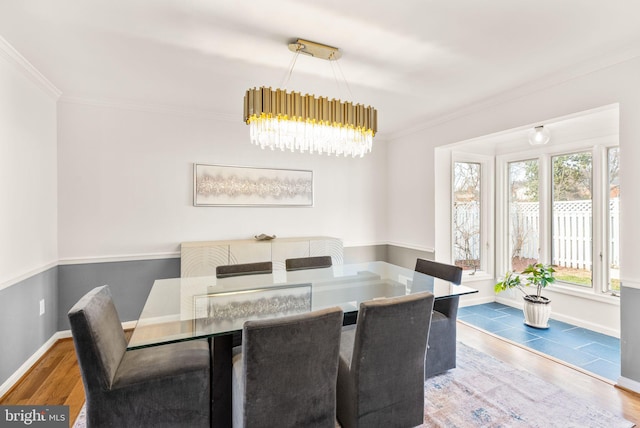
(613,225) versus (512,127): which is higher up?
(512,127)

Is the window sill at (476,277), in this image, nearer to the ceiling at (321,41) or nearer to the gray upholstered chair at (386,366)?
the ceiling at (321,41)

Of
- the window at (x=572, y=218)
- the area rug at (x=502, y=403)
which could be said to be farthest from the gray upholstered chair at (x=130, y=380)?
the window at (x=572, y=218)

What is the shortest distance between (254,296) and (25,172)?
7.21 ft

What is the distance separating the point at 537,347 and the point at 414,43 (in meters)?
3.01

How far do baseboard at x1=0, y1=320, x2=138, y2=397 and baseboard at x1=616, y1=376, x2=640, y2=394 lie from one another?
14.6ft

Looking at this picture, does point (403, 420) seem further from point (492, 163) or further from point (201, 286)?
point (492, 163)

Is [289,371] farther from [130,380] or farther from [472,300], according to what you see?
[472,300]

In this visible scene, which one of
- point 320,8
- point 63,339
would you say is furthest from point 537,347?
point 63,339

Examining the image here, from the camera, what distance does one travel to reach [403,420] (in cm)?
179

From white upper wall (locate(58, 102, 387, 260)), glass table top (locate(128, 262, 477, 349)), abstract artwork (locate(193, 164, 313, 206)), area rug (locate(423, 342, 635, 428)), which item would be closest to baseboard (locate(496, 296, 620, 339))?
area rug (locate(423, 342, 635, 428))

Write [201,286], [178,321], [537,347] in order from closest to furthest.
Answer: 1. [178,321]
2. [201,286]
3. [537,347]

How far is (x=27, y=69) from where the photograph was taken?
8.39 feet

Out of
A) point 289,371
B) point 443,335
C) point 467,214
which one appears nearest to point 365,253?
point 467,214

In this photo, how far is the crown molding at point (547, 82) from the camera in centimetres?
236
